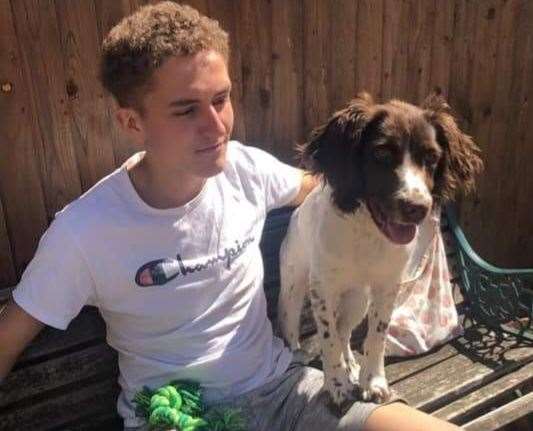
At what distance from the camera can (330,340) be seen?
7.89ft

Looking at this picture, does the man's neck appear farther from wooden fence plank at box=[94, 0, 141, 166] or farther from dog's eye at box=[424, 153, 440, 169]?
dog's eye at box=[424, 153, 440, 169]

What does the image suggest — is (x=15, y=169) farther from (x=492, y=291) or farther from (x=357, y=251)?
(x=492, y=291)

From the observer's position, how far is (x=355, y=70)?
330 cm

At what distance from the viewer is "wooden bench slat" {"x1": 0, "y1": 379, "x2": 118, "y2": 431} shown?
2379mm

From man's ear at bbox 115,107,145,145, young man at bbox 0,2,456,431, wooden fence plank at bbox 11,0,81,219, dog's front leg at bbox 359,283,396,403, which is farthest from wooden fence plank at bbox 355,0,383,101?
man's ear at bbox 115,107,145,145

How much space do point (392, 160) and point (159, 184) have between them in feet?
2.54

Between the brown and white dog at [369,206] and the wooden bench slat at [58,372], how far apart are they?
0.86m

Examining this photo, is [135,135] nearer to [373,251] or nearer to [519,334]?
[373,251]

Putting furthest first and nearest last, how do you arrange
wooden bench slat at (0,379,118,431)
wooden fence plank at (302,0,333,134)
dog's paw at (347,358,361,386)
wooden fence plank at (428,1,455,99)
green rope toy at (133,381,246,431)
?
wooden fence plank at (428,1,455,99)
wooden fence plank at (302,0,333,134)
dog's paw at (347,358,361,386)
wooden bench slat at (0,379,118,431)
green rope toy at (133,381,246,431)

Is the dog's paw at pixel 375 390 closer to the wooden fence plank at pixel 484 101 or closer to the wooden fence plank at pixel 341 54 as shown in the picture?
the wooden fence plank at pixel 341 54

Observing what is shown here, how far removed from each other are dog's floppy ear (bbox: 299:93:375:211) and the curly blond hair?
0.54m

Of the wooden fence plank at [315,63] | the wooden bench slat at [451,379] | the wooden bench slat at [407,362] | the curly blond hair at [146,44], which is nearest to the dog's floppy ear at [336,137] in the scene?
the curly blond hair at [146,44]

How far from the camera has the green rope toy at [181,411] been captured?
1941mm

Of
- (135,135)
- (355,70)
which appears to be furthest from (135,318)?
(355,70)
